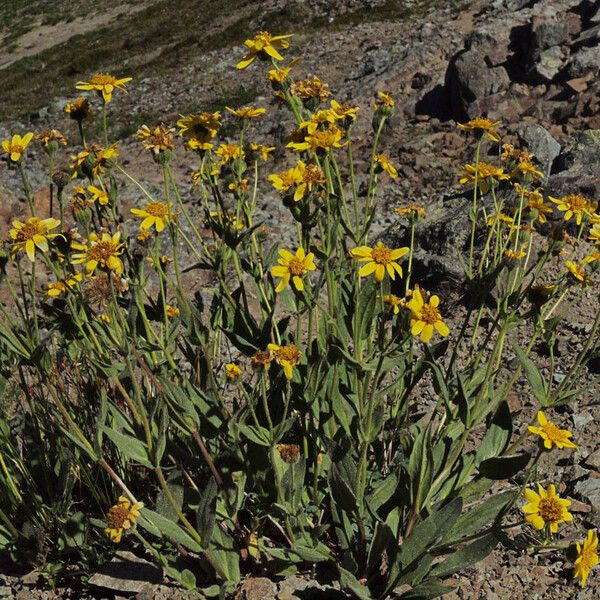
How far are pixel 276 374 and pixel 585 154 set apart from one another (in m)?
4.70

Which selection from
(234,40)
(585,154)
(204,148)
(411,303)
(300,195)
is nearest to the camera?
(411,303)

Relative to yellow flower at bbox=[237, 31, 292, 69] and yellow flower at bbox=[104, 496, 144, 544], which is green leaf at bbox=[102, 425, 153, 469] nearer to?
yellow flower at bbox=[104, 496, 144, 544]

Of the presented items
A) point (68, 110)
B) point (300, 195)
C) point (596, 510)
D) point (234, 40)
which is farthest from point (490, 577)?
point (234, 40)

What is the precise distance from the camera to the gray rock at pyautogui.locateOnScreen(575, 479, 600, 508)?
3334 mm

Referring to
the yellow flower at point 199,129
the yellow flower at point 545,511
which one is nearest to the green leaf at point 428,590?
the yellow flower at point 545,511

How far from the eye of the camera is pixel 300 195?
2768mm

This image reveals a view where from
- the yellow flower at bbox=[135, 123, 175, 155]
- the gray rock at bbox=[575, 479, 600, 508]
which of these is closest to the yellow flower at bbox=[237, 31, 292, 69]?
the yellow flower at bbox=[135, 123, 175, 155]

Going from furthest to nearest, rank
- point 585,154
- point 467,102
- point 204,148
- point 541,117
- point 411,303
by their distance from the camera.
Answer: point 467,102 < point 541,117 < point 585,154 < point 204,148 < point 411,303

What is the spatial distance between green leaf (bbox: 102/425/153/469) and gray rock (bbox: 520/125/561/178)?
5.45 metres

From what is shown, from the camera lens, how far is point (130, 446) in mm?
2674

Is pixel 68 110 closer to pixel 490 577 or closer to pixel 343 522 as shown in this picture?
pixel 343 522

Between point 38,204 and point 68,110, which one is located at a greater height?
point 68,110

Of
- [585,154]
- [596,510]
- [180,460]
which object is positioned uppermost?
[180,460]

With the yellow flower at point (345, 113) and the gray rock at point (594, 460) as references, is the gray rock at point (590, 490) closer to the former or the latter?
the gray rock at point (594, 460)
